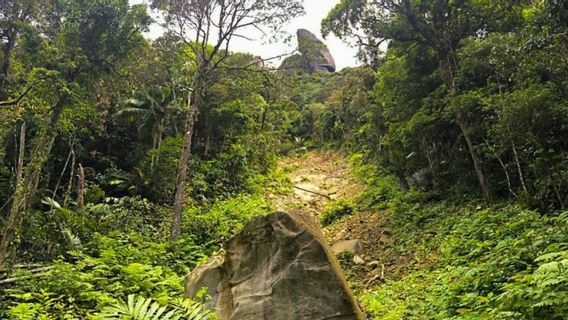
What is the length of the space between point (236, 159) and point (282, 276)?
12.9 m

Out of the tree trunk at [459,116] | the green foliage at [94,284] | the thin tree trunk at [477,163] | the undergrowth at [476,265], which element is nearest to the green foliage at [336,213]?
the undergrowth at [476,265]

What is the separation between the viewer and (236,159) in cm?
1900

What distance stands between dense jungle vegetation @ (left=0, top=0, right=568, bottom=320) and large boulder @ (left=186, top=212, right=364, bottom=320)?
3.41ft

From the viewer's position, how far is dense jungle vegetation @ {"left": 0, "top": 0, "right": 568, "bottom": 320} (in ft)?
22.8

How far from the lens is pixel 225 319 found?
20.8ft

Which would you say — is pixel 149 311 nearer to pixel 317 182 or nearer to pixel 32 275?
pixel 32 275

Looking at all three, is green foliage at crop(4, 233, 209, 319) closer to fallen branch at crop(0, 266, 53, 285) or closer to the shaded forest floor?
fallen branch at crop(0, 266, 53, 285)

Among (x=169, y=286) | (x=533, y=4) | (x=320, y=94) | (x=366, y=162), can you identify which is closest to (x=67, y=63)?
(x=169, y=286)

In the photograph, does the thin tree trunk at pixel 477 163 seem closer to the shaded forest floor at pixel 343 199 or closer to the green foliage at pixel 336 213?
the shaded forest floor at pixel 343 199

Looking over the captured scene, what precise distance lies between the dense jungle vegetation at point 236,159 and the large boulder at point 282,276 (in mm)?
1041

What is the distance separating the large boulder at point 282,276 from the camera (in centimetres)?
609

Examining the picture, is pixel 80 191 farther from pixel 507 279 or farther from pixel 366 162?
pixel 366 162

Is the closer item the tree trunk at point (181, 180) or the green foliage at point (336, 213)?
the tree trunk at point (181, 180)

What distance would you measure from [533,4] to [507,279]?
33.3ft
